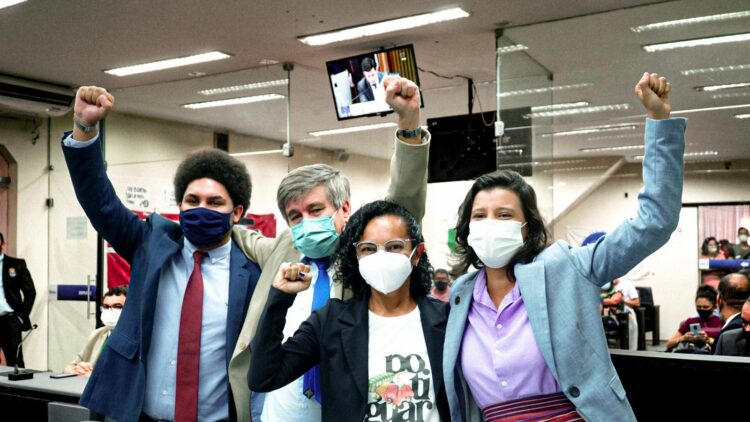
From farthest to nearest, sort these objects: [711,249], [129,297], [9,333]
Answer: [711,249]
[9,333]
[129,297]

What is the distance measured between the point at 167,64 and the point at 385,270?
20.2 ft

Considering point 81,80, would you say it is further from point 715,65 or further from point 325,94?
point 715,65

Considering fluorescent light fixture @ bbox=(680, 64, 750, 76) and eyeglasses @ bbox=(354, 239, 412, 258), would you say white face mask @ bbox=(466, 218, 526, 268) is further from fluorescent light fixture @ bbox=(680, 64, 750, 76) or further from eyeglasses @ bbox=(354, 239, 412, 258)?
fluorescent light fixture @ bbox=(680, 64, 750, 76)

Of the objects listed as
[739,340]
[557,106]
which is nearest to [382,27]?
[557,106]

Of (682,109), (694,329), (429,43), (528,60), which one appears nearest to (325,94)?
(429,43)

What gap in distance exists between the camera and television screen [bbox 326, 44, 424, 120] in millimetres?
6352

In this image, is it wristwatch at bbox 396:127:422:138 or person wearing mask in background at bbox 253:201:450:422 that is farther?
wristwatch at bbox 396:127:422:138

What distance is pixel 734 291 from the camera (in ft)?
14.5

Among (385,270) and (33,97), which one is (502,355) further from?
(33,97)

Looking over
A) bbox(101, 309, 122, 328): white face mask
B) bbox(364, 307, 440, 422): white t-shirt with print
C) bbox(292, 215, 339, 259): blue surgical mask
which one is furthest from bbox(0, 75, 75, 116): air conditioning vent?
bbox(364, 307, 440, 422): white t-shirt with print

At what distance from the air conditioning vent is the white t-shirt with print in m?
7.33

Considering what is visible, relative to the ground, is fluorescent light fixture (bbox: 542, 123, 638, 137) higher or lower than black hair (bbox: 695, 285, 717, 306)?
higher

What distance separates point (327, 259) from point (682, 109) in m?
5.84

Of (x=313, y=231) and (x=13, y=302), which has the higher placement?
(x=313, y=231)
